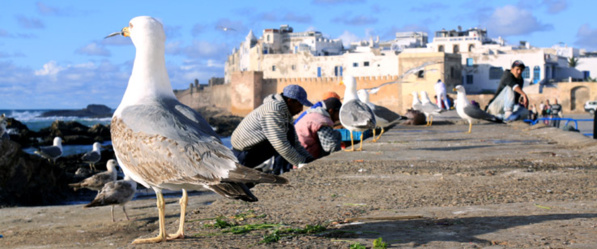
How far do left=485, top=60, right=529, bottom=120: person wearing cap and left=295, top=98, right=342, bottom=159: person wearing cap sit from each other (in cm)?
457

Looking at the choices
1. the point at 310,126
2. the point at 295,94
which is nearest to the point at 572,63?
the point at 310,126

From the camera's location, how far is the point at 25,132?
2808 cm

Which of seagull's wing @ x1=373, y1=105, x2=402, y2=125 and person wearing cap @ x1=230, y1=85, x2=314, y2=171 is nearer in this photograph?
person wearing cap @ x1=230, y1=85, x2=314, y2=171

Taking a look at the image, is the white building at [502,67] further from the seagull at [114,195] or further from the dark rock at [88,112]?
the dark rock at [88,112]

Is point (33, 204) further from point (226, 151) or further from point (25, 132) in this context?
point (25, 132)

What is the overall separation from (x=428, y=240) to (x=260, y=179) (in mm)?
700

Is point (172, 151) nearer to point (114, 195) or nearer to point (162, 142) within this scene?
point (162, 142)

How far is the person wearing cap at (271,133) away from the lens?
4944mm

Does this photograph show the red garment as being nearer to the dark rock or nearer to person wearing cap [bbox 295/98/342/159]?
person wearing cap [bbox 295/98/342/159]

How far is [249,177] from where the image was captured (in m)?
2.47

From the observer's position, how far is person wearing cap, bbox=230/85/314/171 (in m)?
4.94

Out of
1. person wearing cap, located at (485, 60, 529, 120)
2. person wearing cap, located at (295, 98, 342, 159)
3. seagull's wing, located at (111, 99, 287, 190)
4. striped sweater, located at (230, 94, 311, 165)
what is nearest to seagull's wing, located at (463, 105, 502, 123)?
person wearing cap, located at (485, 60, 529, 120)

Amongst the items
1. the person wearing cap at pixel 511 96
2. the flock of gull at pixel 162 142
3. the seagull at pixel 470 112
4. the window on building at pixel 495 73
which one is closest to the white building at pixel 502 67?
the window on building at pixel 495 73

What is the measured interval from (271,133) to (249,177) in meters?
2.46
